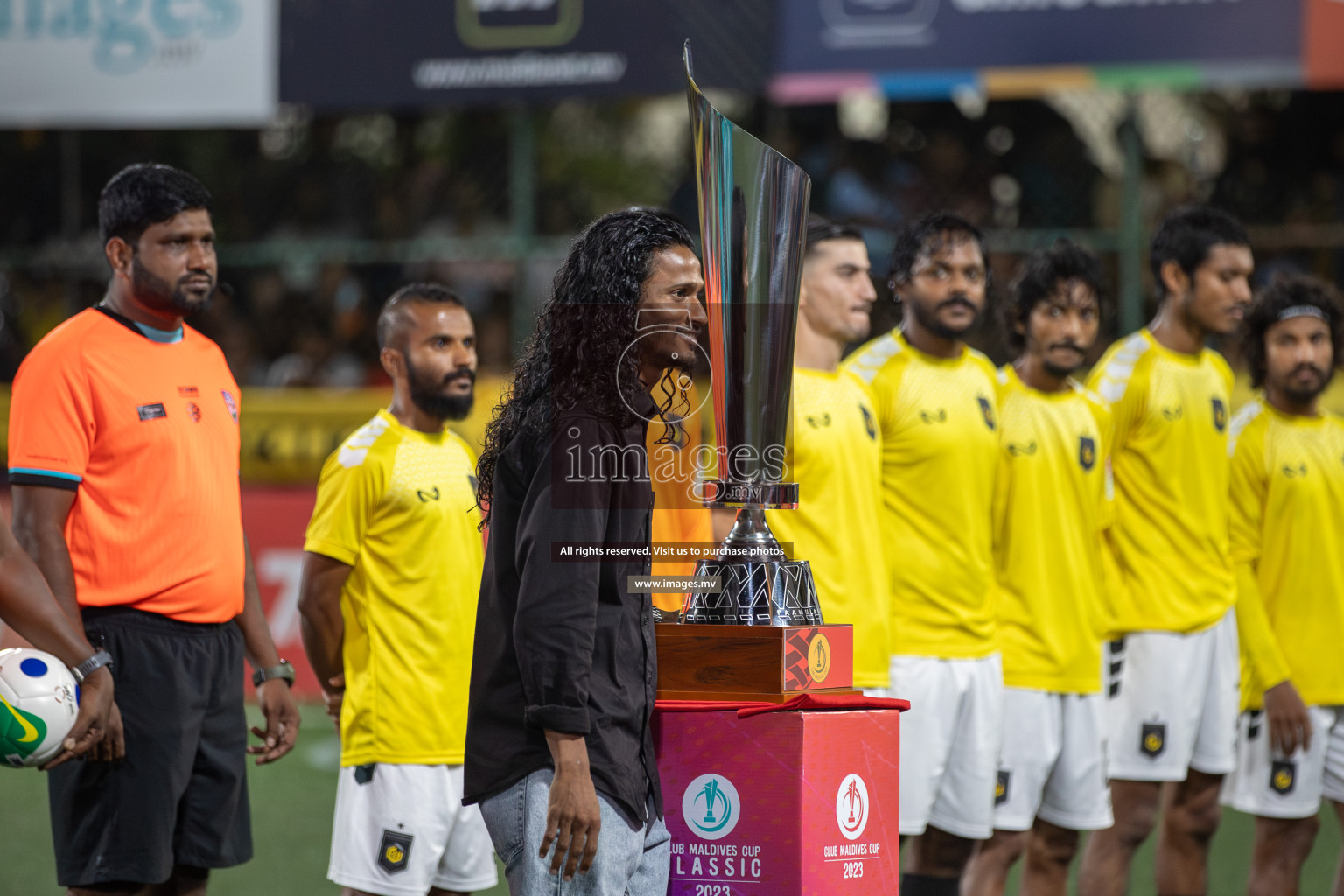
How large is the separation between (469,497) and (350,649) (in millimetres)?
543

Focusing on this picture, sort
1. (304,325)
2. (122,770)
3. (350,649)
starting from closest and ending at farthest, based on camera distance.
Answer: (122,770), (350,649), (304,325)

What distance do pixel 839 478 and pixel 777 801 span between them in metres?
1.81

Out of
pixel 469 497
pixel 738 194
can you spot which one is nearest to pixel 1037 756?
pixel 469 497

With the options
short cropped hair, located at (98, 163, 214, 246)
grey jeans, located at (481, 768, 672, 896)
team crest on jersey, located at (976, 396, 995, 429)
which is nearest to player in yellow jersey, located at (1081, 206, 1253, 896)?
team crest on jersey, located at (976, 396, 995, 429)

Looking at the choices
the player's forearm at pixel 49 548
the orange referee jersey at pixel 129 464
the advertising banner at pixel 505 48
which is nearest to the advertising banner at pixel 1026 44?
the advertising banner at pixel 505 48

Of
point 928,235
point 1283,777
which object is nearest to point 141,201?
→ point 928,235

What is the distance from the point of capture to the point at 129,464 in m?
3.94

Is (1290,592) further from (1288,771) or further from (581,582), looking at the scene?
(581,582)

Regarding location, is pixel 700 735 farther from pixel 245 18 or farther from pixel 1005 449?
pixel 245 18

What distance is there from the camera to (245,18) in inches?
382

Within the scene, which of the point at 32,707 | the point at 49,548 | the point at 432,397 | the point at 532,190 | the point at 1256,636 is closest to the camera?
the point at 32,707

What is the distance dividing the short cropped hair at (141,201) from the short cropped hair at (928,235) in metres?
2.29

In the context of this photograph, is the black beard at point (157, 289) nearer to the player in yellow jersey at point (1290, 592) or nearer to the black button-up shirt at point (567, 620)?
the black button-up shirt at point (567, 620)

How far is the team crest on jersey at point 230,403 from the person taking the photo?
4.27m
